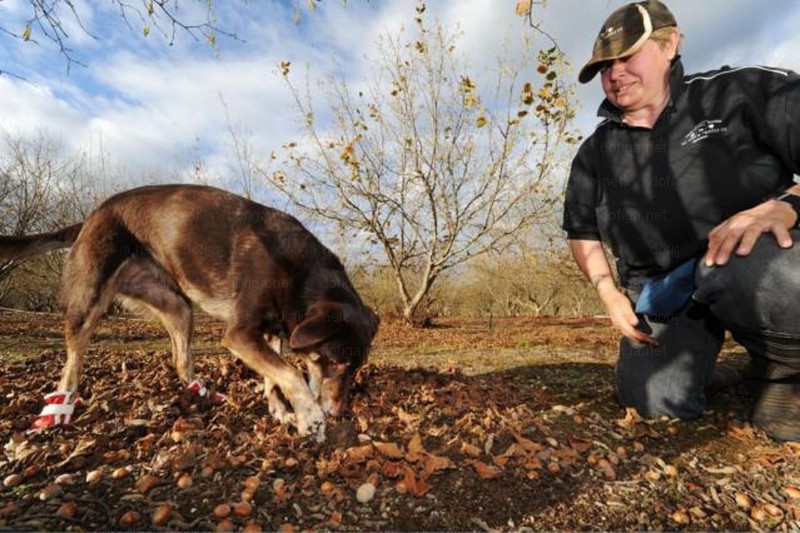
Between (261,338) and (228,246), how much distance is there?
101 centimetres

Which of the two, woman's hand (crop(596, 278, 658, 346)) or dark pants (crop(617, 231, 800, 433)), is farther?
woman's hand (crop(596, 278, 658, 346))

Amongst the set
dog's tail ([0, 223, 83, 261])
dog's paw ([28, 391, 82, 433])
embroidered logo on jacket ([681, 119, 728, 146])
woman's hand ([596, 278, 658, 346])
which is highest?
embroidered logo on jacket ([681, 119, 728, 146])

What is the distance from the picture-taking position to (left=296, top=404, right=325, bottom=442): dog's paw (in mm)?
3127

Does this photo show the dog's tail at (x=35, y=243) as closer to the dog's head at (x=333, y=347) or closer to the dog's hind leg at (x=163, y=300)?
the dog's hind leg at (x=163, y=300)

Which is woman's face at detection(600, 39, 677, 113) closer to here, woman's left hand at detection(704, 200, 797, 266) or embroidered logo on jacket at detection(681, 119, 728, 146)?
embroidered logo on jacket at detection(681, 119, 728, 146)

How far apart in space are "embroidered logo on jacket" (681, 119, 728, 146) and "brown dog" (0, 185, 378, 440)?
117 inches

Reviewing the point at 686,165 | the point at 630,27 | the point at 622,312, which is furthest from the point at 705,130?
the point at 622,312

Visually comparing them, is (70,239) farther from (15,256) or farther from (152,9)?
(152,9)

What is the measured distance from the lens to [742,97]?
135 inches

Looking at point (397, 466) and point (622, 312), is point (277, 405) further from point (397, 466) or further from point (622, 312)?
point (622, 312)

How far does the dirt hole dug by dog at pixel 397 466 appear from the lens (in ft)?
7.00

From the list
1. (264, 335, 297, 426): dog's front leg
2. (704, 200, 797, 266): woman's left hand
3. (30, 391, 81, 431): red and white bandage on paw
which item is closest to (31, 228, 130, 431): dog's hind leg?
(30, 391, 81, 431): red and white bandage on paw

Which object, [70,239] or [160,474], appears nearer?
[160,474]

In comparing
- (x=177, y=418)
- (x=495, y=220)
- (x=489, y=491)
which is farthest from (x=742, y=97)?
(x=495, y=220)
